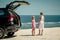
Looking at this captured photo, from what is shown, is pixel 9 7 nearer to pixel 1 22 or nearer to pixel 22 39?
pixel 1 22

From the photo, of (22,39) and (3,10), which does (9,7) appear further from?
(22,39)

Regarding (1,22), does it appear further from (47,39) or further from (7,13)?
(47,39)

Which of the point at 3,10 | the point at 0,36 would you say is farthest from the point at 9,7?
the point at 0,36

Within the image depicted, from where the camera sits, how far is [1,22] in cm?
1507

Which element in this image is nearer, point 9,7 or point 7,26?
point 7,26

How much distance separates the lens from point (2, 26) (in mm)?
15102

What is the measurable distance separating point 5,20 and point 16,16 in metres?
1.10

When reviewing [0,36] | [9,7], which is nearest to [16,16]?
[9,7]

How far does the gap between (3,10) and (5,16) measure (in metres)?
0.56

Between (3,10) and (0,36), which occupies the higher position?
(3,10)

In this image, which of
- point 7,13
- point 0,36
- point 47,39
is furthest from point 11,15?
point 47,39

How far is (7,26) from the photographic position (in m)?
15.0

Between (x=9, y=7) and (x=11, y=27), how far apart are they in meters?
1.65

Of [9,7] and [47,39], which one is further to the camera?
[9,7]
